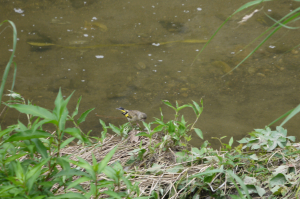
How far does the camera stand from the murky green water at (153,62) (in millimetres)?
3635

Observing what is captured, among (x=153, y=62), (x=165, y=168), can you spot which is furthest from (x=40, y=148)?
(x=153, y=62)

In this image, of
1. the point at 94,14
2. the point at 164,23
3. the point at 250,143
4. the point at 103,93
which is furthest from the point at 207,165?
the point at 94,14

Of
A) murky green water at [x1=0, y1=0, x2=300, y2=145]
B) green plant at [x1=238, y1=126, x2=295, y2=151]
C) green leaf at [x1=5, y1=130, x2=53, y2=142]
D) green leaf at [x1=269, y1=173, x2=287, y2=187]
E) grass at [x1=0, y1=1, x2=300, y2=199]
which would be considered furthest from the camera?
murky green water at [x1=0, y1=0, x2=300, y2=145]

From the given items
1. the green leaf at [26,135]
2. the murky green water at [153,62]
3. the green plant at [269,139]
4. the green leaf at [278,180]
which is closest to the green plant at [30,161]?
the green leaf at [26,135]

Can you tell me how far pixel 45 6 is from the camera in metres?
5.39

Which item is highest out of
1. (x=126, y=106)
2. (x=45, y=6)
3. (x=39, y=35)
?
(x=45, y=6)

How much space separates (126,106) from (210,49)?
1887mm

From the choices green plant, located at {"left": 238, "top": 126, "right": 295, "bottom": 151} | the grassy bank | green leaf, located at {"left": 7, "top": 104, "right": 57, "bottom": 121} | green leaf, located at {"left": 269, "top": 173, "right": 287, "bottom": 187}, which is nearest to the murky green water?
the grassy bank

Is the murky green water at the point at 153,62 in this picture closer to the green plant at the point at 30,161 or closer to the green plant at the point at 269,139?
the green plant at the point at 269,139

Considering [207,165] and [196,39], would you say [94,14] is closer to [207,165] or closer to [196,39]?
[196,39]

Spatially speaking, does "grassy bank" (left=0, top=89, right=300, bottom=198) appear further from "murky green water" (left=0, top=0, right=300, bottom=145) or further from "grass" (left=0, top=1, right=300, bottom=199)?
"murky green water" (left=0, top=0, right=300, bottom=145)

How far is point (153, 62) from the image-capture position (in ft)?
14.1

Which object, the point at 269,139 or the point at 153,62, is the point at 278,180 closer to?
the point at 269,139

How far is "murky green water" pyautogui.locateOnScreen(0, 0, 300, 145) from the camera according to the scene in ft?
11.9
